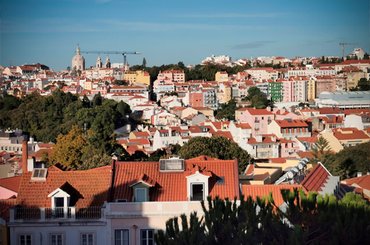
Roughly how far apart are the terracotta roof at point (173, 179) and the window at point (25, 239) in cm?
108

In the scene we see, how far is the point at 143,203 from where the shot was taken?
26.6 feet

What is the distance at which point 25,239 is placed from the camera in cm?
813

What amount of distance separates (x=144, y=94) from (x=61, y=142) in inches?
1549

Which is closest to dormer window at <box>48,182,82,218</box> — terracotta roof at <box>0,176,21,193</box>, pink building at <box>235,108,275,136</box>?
terracotta roof at <box>0,176,21,193</box>

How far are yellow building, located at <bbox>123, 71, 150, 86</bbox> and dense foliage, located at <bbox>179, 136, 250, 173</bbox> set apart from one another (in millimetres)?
50287

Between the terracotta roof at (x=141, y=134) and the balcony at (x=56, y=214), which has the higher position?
the balcony at (x=56, y=214)

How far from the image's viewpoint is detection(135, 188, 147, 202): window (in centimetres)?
836

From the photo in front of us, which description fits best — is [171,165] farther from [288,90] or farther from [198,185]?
[288,90]

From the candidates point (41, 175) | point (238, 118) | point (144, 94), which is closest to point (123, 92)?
point (144, 94)

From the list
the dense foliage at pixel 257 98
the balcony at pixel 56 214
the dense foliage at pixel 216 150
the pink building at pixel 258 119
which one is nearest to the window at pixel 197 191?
the balcony at pixel 56 214

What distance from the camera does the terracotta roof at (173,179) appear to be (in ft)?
27.7

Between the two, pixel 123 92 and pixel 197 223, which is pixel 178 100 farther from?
pixel 197 223

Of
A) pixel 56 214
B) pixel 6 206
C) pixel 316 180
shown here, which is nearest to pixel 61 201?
pixel 56 214

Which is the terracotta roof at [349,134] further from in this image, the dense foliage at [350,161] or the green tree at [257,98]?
the green tree at [257,98]
